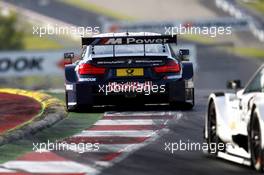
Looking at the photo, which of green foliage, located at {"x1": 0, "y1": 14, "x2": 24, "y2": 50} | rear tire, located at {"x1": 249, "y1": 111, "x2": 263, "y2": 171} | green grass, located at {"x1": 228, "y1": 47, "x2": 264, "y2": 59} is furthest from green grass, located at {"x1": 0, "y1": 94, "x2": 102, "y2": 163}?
green foliage, located at {"x1": 0, "y1": 14, "x2": 24, "y2": 50}

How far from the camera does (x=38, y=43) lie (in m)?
95.7

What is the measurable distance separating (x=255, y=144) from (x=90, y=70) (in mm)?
7596

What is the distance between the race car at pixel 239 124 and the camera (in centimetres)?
831

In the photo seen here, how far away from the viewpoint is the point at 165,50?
53.4ft

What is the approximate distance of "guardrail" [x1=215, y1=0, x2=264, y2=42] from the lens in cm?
8338

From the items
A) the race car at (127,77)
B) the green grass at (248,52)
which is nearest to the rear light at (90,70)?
the race car at (127,77)

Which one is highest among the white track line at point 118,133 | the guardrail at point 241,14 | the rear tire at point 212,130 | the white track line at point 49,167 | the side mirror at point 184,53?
the guardrail at point 241,14

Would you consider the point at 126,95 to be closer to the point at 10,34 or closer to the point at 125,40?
the point at 125,40

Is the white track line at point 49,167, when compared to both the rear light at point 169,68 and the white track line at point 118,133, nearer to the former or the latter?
the white track line at point 118,133

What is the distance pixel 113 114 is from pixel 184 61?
6.03 feet

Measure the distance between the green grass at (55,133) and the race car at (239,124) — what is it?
87.1 inches

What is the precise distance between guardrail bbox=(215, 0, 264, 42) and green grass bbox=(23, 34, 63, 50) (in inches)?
651

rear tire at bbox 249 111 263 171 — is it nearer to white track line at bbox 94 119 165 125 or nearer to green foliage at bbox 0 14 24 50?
white track line at bbox 94 119 165 125

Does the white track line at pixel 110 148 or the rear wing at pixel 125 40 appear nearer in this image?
the white track line at pixel 110 148
